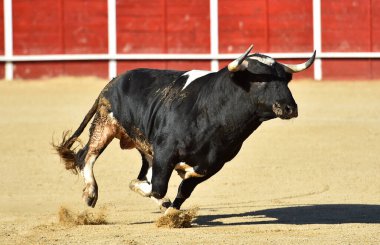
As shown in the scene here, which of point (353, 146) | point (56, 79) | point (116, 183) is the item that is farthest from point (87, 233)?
point (56, 79)

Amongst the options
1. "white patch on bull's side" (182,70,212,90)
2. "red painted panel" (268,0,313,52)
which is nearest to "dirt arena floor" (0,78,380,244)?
"white patch on bull's side" (182,70,212,90)

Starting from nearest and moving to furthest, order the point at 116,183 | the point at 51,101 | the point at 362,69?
the point at 116,183 < the point at 51,101 < the point at 362,69

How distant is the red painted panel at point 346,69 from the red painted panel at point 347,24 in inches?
7.6

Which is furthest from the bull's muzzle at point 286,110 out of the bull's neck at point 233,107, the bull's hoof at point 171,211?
the bull's hoof at point 171,211

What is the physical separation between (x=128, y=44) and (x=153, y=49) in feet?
1.27

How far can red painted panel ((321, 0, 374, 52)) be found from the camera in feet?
57.4

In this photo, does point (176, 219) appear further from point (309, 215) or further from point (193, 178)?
point (309, 215)

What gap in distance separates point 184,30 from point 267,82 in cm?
1070

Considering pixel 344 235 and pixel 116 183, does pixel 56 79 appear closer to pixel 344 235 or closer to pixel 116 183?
pixel 116 183

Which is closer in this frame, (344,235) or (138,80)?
(344,235)

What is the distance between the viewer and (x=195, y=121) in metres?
7.53

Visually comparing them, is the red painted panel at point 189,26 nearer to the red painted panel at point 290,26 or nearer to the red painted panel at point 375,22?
the red painted panel at point 290,26

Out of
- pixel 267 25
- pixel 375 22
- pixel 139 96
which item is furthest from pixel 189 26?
pixel 139 96

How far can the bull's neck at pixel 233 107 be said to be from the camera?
739 centimetres
